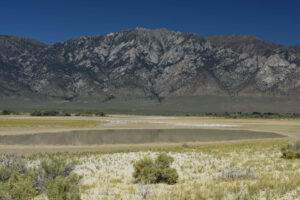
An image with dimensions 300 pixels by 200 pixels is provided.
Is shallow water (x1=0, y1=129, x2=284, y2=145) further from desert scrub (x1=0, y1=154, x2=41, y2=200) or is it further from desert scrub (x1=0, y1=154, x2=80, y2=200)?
desert scrub (x1=0, y1=154, x2=41, y2=200)

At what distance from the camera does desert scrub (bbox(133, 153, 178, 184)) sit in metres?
12.5

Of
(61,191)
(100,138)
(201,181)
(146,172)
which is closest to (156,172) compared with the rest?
(146,172)

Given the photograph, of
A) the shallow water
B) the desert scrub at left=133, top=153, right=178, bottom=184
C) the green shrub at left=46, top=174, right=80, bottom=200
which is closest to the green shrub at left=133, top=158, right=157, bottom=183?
the desert scrub at left=133, top=153, right=178, bottom=184

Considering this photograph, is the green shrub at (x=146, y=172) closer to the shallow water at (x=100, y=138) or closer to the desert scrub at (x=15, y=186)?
the desert scrub at (x=15, y=186)

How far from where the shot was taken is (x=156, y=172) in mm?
12656

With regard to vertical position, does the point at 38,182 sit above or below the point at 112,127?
above

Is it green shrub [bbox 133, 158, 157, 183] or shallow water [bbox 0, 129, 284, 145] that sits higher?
green shrub [bbox 133, 158, 157, 183]

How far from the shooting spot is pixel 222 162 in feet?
58.3

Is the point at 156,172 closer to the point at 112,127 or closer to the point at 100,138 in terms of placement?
the point at 100,138

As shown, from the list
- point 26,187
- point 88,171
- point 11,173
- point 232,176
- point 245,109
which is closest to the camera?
point 26,187

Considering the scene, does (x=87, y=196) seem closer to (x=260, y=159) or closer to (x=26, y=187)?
(x=26, y=187)

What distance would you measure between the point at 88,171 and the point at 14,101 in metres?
189

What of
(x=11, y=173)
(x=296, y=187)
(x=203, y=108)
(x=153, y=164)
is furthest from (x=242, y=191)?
(x=203, y=108)

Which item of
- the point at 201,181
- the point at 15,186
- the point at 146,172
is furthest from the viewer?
the point at 146,172
